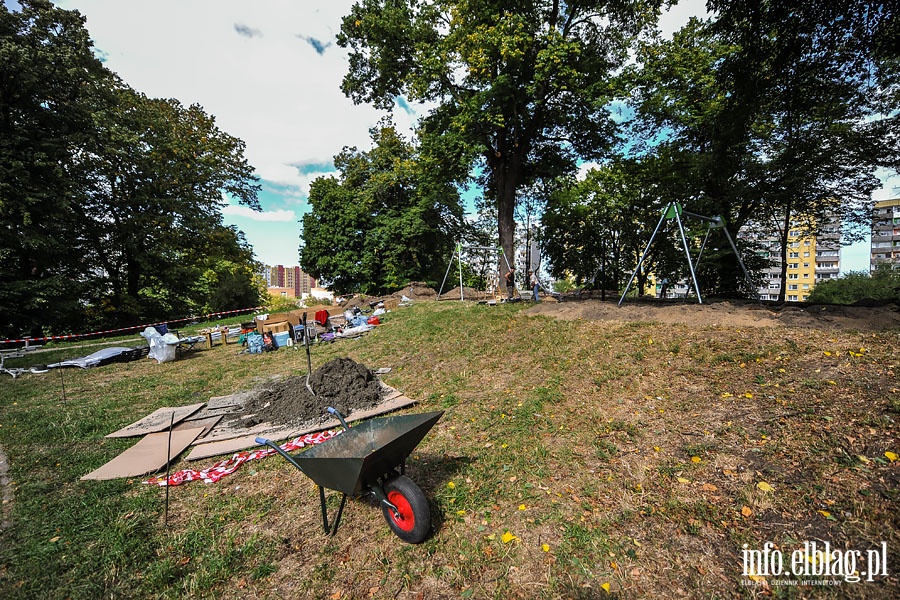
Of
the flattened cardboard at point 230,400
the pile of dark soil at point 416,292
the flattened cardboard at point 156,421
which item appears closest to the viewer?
the flattened cardboard at point 156,421

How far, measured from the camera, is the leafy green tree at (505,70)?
11766 mm

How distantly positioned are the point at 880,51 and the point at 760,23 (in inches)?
72.4

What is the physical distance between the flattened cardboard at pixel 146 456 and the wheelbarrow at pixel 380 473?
6.50 feet

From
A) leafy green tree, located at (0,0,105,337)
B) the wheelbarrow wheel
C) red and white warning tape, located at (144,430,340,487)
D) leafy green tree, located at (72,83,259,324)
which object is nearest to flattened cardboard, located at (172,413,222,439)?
red and white warning tape, located at (144,430,340,487)

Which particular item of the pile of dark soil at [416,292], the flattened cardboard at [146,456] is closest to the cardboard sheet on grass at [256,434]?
the flattened cardboard at [146,456]

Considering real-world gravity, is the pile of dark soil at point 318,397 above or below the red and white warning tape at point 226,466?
above

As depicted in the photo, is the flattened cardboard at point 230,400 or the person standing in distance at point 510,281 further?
the person standing in distance at point 510,281

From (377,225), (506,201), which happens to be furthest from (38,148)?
(506,201)

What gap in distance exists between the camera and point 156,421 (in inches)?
203

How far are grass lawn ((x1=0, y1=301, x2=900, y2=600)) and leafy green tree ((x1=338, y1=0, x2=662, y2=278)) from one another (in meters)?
11.3

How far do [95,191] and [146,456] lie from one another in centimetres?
1930

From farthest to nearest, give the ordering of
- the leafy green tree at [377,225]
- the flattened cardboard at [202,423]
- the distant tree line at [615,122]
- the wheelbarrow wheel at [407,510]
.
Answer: the leafy green tree at [377,225]
the distant tree line at [615,122]
the flattened cardboard at [202,423]
the wheelbarrow wheel at [407,510]

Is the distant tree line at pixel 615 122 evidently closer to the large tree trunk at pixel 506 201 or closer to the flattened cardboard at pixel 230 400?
the large tree trunk at pixel 506 201

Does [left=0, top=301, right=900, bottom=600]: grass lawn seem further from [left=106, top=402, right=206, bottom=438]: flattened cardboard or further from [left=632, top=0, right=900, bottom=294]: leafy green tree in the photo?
[left=632, top=0, right=900, bottom=294]: leafy green tree
